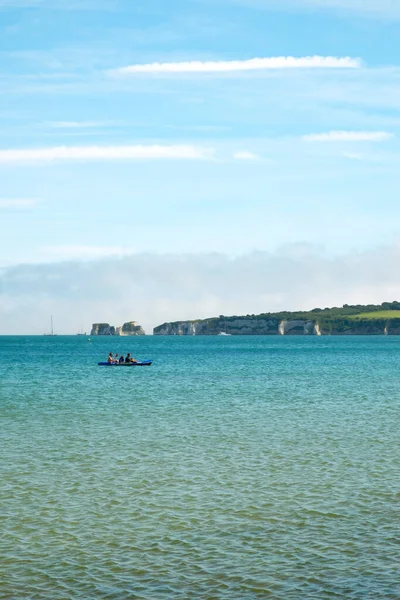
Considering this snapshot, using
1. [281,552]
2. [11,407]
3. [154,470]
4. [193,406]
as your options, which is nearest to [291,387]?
[193,406]

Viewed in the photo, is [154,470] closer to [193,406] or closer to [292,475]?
[292,475]

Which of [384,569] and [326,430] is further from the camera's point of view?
[326,430]

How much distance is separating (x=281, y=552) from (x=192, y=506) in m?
5.46

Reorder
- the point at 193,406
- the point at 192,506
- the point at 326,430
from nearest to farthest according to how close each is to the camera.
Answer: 1. the point at 192,506
2. the point at 326,430
3. the point at 193,406

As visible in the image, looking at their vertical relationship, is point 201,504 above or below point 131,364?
below

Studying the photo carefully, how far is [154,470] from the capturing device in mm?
31094

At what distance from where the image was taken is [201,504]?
83.4ft

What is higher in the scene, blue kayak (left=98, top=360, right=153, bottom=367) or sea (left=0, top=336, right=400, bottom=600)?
blue kayak (left=98, top=360, right=153, bottom=367)

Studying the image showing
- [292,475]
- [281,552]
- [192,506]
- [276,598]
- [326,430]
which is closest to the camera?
[276,598]

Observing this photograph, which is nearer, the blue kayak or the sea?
the sea

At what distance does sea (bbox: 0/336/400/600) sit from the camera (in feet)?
59.7

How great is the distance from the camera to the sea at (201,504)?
18.2m

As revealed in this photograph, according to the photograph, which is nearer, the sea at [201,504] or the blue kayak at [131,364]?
the sea at [201,504]

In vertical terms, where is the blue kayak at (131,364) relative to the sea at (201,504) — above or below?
above
